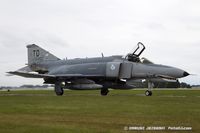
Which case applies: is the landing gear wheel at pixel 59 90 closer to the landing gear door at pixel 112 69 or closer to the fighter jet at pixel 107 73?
the fighter jet at pixel 107 73

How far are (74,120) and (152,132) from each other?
2.71 m

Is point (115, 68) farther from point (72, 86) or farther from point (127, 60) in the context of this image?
point (72, 86)

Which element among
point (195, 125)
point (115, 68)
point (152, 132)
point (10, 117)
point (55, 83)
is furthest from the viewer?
point (55, 83)

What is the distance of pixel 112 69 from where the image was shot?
27.8 m

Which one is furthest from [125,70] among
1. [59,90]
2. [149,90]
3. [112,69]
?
[59,90]

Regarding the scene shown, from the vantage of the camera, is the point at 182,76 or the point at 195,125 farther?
the point at 182,76

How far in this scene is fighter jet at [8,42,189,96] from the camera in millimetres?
26141

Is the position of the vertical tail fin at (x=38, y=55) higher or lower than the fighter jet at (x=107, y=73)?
higher

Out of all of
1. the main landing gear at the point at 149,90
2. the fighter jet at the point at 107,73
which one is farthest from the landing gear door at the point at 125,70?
the main landing gear at the point at 149,90

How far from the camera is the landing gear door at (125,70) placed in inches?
1076

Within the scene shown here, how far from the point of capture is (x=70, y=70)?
98.7ft

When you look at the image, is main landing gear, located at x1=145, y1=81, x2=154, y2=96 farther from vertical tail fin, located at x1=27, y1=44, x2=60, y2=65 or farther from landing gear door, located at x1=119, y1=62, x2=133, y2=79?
vertical tail fin, located at x1=27, y1=44, x2=60, y2=65

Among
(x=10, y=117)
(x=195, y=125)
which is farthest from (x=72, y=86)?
(x=195, y=125)

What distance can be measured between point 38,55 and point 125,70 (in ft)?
33.8
